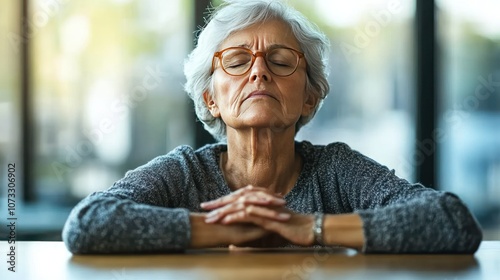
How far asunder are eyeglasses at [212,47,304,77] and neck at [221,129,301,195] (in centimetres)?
18

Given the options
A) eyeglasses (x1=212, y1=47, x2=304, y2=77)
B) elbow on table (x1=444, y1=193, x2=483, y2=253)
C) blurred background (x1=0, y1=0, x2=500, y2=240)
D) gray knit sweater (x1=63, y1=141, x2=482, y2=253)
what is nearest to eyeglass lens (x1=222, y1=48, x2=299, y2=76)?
eyeglasses (x1=212, y1=47, x2=304, y2=77)

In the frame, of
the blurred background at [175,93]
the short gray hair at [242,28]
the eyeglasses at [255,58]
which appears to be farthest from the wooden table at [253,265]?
the blurred background at [175,93]

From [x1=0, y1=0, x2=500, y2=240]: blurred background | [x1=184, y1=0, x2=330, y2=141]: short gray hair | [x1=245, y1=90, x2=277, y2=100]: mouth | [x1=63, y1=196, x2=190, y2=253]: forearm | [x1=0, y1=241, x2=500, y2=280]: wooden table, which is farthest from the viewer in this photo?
[x1=0, y1=0, x2=500, y2=240]: blurred background

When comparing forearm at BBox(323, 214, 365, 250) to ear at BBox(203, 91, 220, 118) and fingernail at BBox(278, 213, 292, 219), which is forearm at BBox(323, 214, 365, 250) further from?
ear at BBox(203, 91, 220, 118)

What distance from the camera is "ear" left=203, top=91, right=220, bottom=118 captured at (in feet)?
7.00

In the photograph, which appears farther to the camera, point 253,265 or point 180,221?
point 180,221

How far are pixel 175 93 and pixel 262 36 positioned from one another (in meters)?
1.88

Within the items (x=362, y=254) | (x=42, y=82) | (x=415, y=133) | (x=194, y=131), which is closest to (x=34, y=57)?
(x=42, y=82)

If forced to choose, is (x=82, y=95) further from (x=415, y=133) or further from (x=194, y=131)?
(x=415, y=133)

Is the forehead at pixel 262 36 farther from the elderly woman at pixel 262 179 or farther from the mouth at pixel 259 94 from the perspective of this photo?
the mouth at pixel 259 94

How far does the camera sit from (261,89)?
1.92 metres

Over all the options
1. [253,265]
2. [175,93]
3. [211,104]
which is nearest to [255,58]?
[211,104]

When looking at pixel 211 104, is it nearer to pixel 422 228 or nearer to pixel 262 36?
pixel 262 36

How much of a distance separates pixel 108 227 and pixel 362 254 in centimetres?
56
